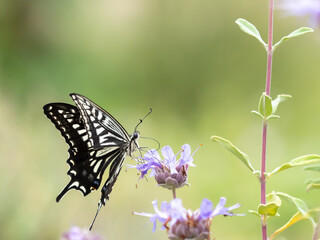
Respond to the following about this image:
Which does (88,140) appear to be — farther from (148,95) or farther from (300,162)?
(148,95)

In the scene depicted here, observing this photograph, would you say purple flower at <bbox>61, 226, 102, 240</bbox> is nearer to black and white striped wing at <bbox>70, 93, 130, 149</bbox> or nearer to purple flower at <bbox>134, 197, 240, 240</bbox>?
purple flower at <bbox>134, 197, 240, 240</bbox>

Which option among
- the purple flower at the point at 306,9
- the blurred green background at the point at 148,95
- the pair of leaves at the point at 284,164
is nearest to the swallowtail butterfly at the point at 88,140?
the pair of leaves at the point at 284,164

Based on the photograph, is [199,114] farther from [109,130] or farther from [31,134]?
[109,130]

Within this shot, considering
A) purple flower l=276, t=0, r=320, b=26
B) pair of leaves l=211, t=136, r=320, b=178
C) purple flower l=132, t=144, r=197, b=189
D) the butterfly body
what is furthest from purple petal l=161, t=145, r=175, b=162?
the butterfly body

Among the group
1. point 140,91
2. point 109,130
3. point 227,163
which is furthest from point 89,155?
point 140,91

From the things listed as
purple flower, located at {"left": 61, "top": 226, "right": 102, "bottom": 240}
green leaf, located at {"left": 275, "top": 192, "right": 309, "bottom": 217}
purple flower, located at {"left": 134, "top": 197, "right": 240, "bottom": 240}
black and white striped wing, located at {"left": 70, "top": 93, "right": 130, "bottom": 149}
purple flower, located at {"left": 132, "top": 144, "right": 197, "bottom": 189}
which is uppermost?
black and white striped wing, located at {"left": 70, "top": 93, "right": 130, "bottom": 149}

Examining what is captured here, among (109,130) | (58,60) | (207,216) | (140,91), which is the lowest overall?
(207,216)

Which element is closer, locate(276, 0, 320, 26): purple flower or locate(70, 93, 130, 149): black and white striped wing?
locate(276, 0, 320, 26): purple flower

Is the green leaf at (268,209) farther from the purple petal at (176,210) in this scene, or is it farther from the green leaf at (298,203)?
the purple petal at (176,210)
